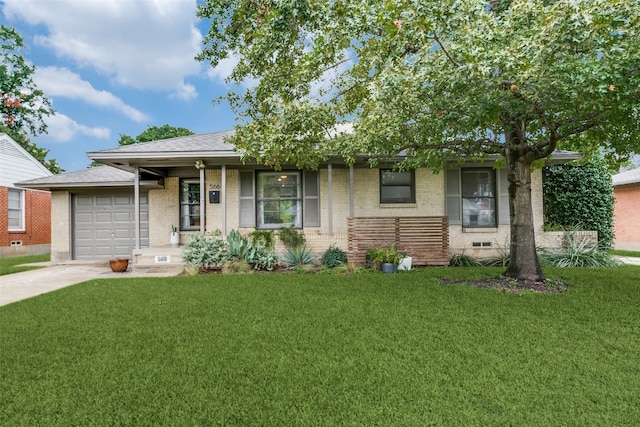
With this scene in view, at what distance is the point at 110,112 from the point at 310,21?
26181mm

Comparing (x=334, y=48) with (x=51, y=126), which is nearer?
(x=334, y=48)

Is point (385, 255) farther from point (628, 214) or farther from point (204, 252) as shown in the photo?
point (628, 214)

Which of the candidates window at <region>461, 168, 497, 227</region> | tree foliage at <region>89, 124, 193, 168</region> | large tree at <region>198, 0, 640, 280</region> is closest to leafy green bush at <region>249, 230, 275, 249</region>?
large tree at <region>198, 0, 640, 280</region>

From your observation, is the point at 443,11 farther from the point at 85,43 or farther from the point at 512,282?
the point at 85,43

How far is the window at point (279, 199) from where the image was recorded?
33.7 ft

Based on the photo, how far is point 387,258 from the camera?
8.17 metres

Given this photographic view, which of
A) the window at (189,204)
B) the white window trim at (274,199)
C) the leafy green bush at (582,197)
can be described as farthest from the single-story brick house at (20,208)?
the leafy green bush at (582,197)

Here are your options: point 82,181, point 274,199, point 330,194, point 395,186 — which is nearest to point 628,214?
point 395,186

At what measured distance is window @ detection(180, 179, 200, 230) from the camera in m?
10.7

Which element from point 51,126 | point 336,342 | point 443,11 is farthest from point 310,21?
point 51,126

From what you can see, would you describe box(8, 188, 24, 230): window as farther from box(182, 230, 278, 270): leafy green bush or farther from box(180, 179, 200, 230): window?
box(182, 230, 278, 270): leafy green bush

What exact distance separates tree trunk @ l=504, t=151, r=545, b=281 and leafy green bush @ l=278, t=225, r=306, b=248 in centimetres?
479

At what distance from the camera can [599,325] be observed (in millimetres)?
4020

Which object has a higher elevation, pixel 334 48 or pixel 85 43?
pixel 85 43
